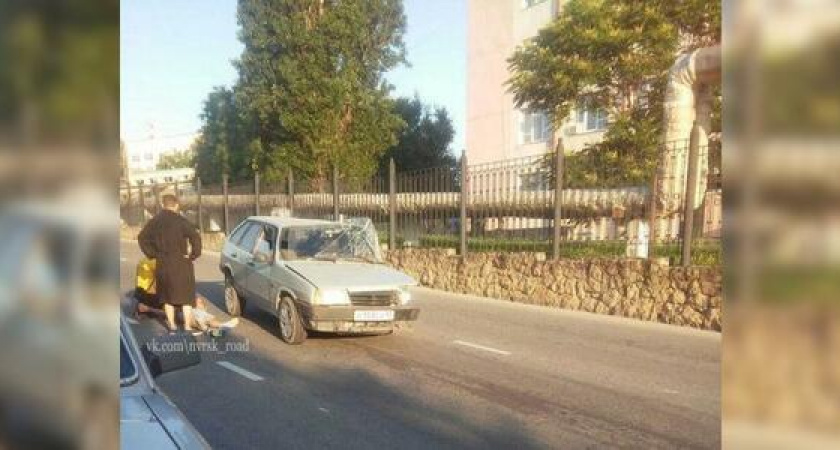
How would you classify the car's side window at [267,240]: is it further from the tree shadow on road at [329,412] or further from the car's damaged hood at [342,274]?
the tree shadow on road at [329,412]

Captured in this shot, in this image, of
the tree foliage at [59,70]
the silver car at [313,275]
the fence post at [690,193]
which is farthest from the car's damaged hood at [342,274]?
the tree foliage at [59,70]

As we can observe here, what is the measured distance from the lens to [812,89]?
2.92 ft

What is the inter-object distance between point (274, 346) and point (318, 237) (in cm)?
36

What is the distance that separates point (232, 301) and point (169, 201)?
0.36 metres

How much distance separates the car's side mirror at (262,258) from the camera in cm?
197

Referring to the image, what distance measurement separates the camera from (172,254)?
168cm

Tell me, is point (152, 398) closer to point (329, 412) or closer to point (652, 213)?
point (329, 412)

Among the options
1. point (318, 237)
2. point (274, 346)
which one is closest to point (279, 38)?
point (318, 237)

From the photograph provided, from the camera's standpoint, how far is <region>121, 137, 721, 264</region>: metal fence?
1.86 metres

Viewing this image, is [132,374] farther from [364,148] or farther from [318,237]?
[364,148]

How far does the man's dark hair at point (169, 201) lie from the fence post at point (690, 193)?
126cm

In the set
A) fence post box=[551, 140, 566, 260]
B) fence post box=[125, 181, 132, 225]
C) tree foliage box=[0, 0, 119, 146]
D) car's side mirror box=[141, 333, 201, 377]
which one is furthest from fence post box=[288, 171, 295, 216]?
tree foliage box=[0, 0, 119, 146]

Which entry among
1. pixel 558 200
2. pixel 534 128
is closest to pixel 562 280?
pixel 558 200

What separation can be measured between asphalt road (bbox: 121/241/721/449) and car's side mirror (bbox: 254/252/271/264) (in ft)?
0.43
